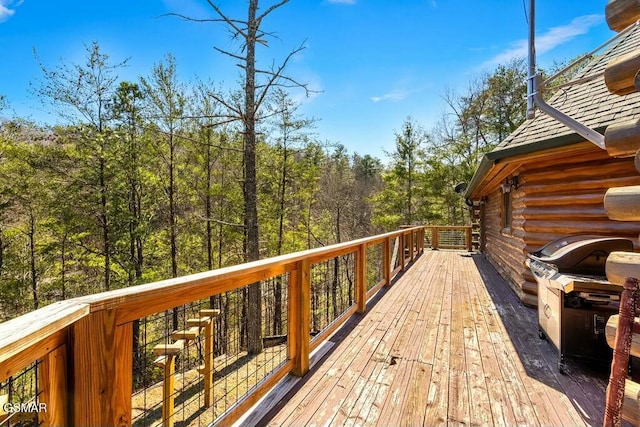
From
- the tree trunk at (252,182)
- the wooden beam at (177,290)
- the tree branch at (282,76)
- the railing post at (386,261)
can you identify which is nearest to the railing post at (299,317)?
the wooden beam at (177,290)

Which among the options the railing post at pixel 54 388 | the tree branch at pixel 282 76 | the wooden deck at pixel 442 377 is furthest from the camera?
the tree branch at pixel 282 76

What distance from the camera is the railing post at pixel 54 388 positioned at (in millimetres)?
915

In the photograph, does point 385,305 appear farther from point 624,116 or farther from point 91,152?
point 91,152

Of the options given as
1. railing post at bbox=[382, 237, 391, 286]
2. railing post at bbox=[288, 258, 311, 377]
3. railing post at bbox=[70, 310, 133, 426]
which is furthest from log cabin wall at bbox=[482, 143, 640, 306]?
railing post at bbox=[70, 310, 133, 426]

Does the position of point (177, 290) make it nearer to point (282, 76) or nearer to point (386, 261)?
point (386, 261)

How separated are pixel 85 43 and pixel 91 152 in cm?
332

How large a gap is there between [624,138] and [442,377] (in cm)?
207

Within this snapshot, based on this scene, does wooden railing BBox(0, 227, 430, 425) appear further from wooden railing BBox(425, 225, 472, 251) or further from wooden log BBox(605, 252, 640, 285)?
wooden railing BBox(425, 225, 472, 251)

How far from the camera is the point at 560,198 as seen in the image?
14.1 feet

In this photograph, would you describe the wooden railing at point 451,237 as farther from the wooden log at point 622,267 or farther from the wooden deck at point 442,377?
the wooden log at point 622,267

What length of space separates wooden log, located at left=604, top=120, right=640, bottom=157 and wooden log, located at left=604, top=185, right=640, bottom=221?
0.70 feet

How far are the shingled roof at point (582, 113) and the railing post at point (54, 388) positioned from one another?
4.73 metres

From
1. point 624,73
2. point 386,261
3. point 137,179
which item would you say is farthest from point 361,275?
point 137,179

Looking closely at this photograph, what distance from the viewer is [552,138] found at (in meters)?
3.83
